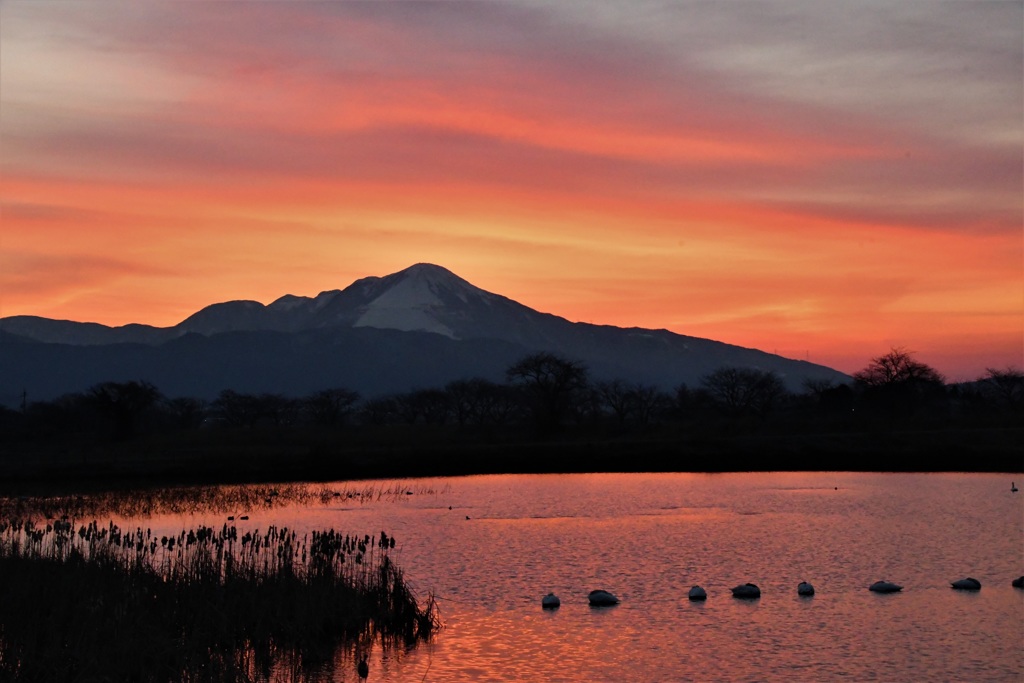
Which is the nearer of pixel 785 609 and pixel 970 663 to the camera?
pixel 970 663

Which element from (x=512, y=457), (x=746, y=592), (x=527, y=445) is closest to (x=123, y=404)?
(x=527, y=445)

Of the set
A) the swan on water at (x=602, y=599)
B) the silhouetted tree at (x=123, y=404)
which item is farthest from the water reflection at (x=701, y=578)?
the silhouetted tree at (x=123, y=404)

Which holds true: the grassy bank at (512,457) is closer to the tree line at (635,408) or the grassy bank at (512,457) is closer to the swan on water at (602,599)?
the tree line at (635,408)

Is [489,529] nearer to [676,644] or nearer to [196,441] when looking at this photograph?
[676,644]

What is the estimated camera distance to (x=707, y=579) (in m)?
38.3

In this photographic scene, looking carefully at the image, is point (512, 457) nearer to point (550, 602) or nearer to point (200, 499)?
point (200, 499)

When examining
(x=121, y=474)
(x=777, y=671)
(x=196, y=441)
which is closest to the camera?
(x=777, y=671)

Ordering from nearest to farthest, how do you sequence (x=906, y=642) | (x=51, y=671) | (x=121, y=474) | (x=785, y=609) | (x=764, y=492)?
(x=51, y=671) → (x=906, y=642) → (x=785, y=609) → (x=764, y=492) → (x=121, y=474)

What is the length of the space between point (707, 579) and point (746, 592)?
357 centimetres

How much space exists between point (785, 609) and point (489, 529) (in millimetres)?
23430

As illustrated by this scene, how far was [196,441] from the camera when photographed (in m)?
128

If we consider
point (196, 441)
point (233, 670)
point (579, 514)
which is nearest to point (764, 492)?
point (579, 514)

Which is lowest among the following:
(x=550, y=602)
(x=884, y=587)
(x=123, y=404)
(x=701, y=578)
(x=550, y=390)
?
(x=550, y=602)

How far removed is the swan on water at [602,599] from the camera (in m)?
Result: 33.9
